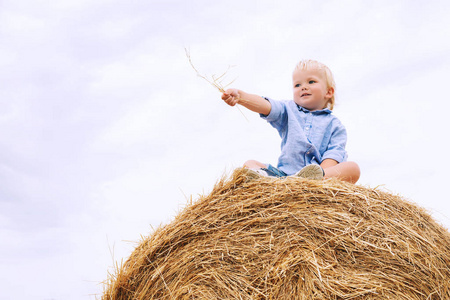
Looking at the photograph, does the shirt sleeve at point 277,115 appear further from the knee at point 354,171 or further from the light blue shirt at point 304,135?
the knee at point 354,171

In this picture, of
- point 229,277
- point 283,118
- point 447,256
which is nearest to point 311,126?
point 283,118

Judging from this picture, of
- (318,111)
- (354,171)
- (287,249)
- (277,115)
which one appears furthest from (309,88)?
(287,249)

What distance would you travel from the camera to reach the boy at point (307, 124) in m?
3.32

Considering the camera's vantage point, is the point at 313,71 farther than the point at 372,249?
Yes

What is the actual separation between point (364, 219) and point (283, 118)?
3.76 ft

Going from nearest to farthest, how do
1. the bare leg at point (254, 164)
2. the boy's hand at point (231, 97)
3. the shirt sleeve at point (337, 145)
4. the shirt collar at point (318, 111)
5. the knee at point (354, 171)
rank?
the boy's hand at point (231, 97), the knee at point (354, 171), the bare leg at point (254, 164), the shirt sleeve at point (337, 145), the shirt collar at point (318, 111)

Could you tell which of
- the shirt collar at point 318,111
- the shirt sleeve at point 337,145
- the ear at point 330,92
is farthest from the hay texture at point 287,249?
the ear at point 330,92

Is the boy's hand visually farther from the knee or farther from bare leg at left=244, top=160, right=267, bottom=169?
the knee

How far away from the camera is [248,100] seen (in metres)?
3.22

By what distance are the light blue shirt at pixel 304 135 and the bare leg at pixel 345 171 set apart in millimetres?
244

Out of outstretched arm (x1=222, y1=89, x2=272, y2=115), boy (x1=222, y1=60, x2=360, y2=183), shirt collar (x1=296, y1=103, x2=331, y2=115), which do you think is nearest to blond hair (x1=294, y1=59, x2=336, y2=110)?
boy (x1=222, y1=60, x2=360, y2=183)

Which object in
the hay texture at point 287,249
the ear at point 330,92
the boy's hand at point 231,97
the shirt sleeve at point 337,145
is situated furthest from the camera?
the ear at point 330,92

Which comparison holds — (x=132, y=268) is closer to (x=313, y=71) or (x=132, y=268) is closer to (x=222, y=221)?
(x=222, y=221)

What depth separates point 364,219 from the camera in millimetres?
2629
